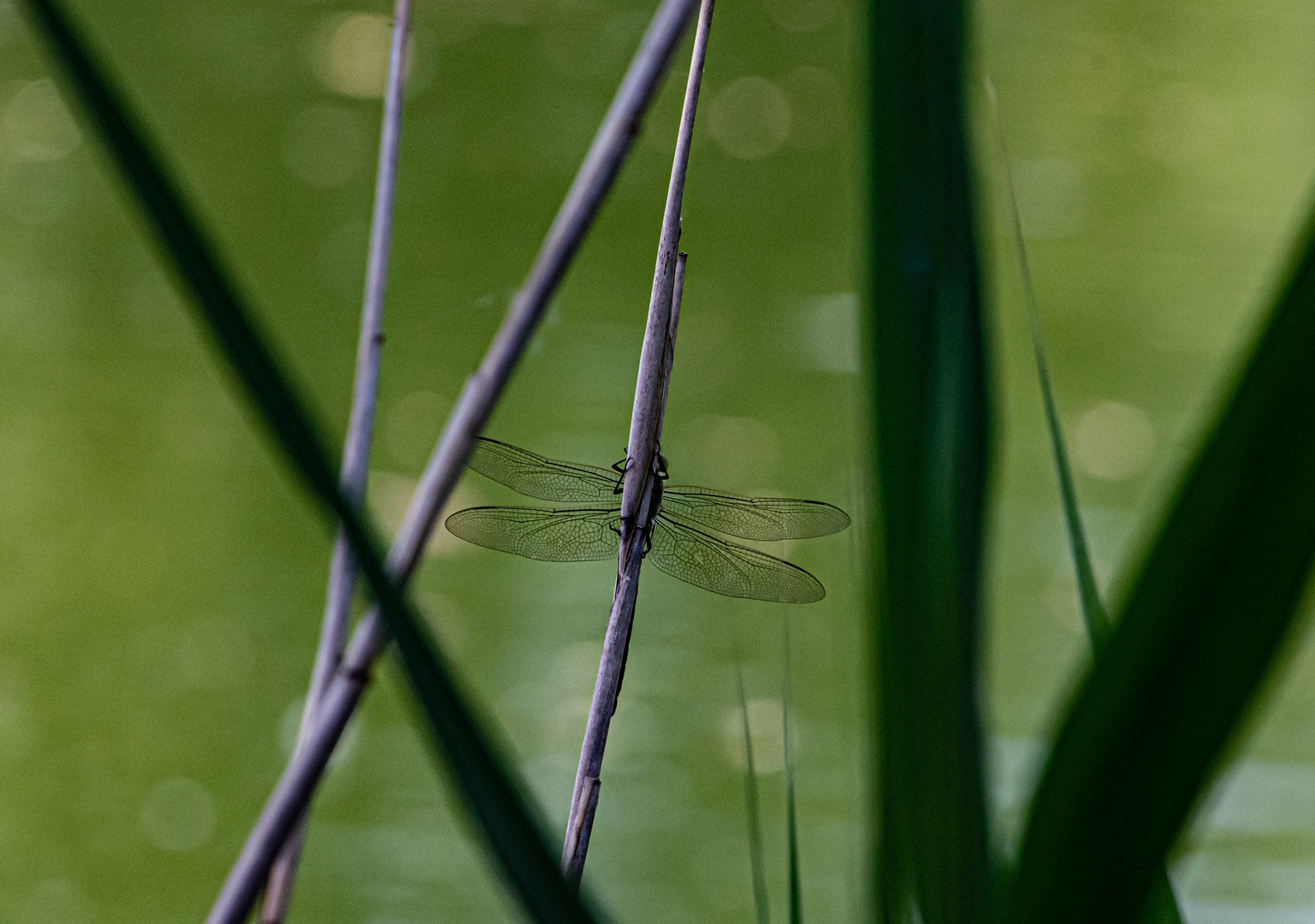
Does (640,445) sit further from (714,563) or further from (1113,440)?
(1113,440)

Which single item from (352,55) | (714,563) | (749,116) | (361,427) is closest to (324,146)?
(352,55)

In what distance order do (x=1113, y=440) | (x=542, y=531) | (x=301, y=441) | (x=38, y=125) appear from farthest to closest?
Answer: (x=38, y=125)
(x=1113, y=440)
(x=542, y=531)
(x=301, y=441)

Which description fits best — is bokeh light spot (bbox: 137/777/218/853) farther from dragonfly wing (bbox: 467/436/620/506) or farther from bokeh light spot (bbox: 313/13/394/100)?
bokeh light spot (bbox: 313/13/394/100)

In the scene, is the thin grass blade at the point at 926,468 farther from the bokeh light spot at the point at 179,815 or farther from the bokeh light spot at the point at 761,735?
the bokeh light spot at the point at 179,815

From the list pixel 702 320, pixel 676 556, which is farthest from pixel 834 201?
pixel 676 556

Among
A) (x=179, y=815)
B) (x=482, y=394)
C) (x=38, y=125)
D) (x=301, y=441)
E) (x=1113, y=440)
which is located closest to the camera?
(x=301, y=441)

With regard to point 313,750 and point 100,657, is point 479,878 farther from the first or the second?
point 313,750
